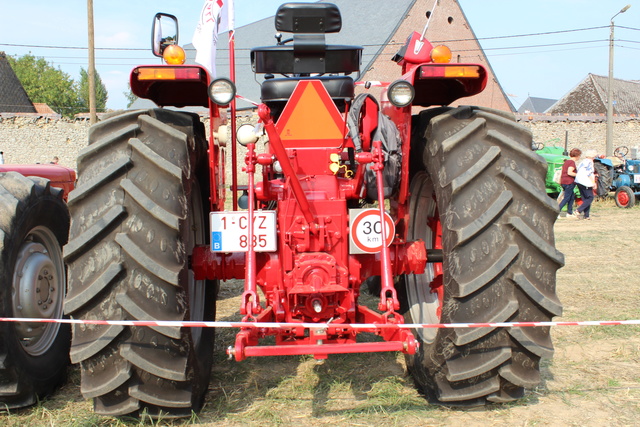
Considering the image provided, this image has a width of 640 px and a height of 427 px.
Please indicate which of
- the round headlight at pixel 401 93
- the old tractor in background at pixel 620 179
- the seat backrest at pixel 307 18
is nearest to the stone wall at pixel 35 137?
the old tractor in background at pixel 620 179

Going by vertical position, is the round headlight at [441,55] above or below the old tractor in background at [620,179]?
above

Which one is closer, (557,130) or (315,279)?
(315,279)

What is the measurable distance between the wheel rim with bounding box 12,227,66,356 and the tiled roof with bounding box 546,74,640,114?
1850 inches

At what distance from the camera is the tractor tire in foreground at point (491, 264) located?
2664mm

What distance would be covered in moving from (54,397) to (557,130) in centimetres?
2679

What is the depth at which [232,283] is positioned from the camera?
6.48m

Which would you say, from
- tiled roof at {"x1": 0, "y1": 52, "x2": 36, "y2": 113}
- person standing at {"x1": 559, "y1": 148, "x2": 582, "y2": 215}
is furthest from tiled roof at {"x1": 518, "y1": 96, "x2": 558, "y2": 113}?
person standing at {"x1": 559, "y1": 148, "x2": 582, "y2": 215}

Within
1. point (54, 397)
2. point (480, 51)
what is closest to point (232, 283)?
point (54, 397)

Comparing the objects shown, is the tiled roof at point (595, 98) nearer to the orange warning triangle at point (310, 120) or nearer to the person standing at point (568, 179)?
the person standing at point (568, 179)

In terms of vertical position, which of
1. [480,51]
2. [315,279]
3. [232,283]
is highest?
[480,51]

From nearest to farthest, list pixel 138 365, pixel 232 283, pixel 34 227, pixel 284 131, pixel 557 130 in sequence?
pixel 138 365
pixel 284 131
pixel 34 227
pixel 232 283
pixel 557 130

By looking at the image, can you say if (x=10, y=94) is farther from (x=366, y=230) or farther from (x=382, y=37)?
(x=366, y=230)

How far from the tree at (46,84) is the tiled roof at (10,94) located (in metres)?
13.4

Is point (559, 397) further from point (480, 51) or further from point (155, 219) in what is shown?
point (480, 51)
